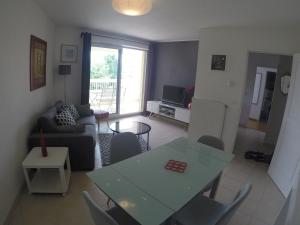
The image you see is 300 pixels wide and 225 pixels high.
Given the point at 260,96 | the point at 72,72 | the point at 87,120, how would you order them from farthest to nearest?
the point at 260,96
the point at 72,72
the point at 87,120

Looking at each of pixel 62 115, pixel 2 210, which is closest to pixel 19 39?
pixel 62 115

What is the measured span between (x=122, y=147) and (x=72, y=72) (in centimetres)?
346

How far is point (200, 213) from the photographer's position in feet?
5.61

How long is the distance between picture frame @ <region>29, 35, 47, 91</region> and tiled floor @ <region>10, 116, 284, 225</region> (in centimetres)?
155

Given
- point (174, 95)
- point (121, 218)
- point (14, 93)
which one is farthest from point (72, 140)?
point (174, 95)

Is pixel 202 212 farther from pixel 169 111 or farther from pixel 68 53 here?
pixel 68 53

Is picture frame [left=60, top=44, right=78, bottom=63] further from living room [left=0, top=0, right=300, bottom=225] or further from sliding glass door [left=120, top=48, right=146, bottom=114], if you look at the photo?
sliding glass door [left=120, top=48, right=146, bottom=114]

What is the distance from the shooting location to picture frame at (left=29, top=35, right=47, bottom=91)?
115 inches

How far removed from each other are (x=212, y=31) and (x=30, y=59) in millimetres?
3103

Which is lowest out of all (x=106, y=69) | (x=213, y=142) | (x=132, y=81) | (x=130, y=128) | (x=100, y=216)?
(x=130, y=128)

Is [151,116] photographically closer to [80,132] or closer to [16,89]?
[80,132]

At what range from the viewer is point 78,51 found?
496 cm

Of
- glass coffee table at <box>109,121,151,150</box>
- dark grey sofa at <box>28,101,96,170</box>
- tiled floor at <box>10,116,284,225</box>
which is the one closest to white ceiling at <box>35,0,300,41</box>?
dark grey sofa at <box>28,101,96,170</box>

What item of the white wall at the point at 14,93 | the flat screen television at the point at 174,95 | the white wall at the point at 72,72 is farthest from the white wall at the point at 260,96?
the white wall at the point at 14,93
